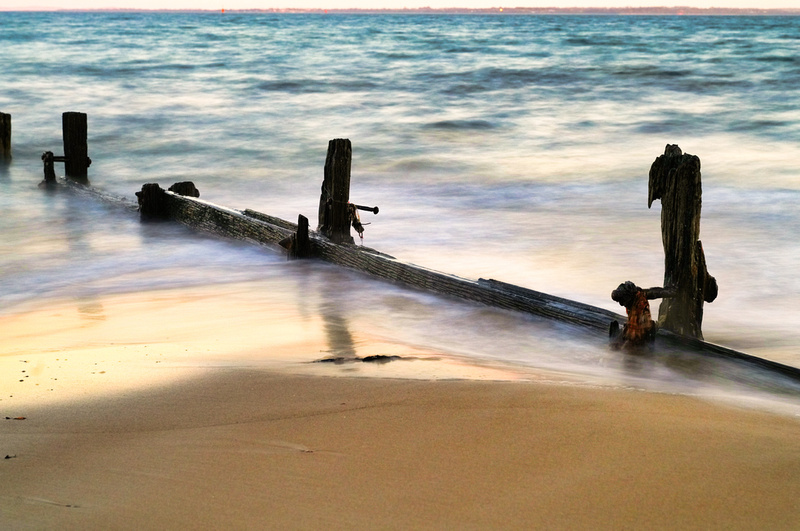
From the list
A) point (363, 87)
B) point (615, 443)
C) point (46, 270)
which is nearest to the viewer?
point (615, 443)

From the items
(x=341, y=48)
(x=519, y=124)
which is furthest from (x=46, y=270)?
(x=341, y=48)

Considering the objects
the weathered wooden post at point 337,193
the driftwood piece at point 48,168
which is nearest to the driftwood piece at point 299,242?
the weathered wooden post at point 337,193

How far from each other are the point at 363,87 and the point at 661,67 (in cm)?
1067

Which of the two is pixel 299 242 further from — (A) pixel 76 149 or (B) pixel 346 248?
(A) pixel 76 149

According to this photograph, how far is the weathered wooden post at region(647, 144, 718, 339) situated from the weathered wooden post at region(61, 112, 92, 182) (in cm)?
860

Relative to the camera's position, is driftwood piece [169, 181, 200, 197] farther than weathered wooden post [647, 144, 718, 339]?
Yes

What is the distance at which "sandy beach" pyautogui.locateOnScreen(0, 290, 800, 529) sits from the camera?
96.0 inches

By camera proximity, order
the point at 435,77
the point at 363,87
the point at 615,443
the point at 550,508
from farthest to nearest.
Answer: the point at 435,77
the point at 363,87
the point at 615,443
the point at 550,508

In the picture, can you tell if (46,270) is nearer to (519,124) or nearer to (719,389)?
(719,389)

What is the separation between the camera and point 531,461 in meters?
2.78

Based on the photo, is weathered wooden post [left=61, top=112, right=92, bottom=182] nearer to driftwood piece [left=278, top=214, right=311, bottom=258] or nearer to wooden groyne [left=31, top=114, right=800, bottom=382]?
wooden groyne [left=31, top=114, right=800, bottom=382]

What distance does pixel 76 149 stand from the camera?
11156 mm

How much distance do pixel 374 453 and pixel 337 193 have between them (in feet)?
13.2

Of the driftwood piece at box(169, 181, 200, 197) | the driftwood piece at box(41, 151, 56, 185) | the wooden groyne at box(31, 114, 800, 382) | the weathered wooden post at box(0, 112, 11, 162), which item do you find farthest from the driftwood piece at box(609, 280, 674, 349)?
the weathered wooden post at box(0, 112, 11, 162)
